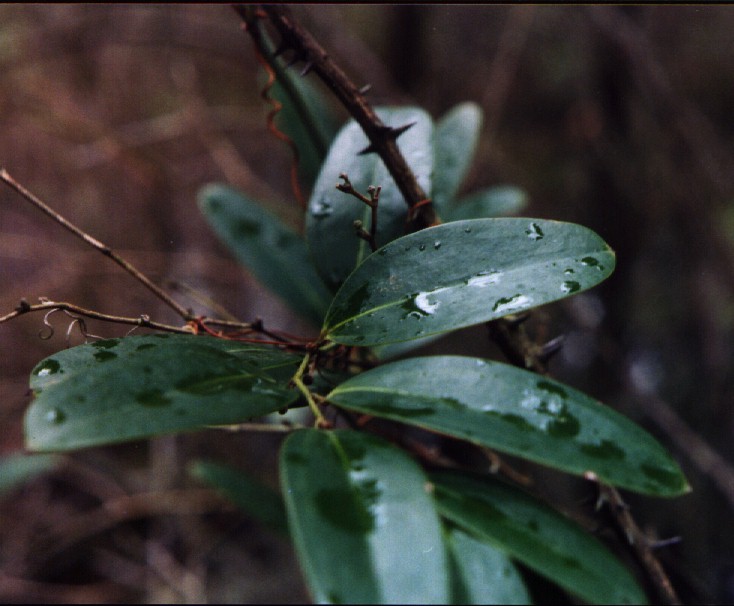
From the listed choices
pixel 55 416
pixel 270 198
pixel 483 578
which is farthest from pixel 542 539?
pixel 270 198

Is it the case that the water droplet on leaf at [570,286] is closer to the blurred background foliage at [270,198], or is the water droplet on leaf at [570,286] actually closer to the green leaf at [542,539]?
the green leaf at [542,539]

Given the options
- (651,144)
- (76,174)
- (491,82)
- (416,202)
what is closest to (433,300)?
(416,202)

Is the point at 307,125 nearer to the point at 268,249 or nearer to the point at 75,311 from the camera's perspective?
the point at 268,249

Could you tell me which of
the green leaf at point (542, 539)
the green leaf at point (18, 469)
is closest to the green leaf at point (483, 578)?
the green leaf at point (542, 539)

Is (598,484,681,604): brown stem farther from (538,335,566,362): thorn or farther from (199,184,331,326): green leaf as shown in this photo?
(199,184,331,326): green leaf

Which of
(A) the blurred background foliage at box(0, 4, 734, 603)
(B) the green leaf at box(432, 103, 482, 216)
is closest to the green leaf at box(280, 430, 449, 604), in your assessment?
(B) the green leaf at box(432, 103, 482, 216)

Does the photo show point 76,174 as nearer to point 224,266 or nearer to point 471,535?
point 224,266

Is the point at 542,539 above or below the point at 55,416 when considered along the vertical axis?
below
